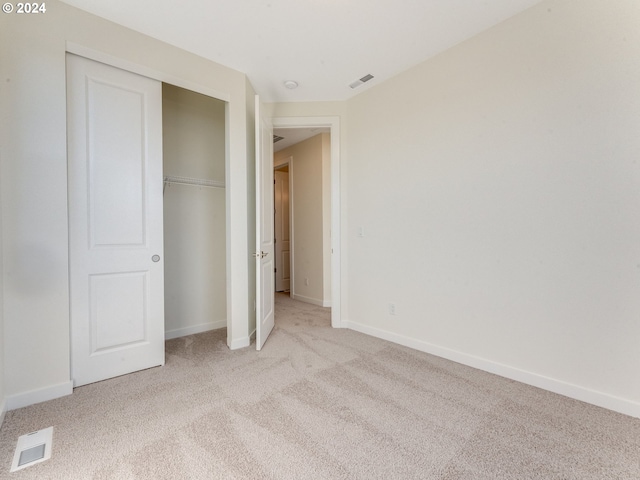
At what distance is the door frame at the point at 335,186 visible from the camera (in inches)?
136

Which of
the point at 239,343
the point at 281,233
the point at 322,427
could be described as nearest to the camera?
the point at 322,427

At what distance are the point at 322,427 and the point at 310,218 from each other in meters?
3.58

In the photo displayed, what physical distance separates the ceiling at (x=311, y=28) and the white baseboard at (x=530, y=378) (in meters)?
2.60

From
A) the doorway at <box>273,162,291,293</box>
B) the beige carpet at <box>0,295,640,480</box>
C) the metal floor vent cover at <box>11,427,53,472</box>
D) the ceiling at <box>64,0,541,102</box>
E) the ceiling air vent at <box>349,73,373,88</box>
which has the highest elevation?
the ceiling air vent at <box>349,73,373,88</box>

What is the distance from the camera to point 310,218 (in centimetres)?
493

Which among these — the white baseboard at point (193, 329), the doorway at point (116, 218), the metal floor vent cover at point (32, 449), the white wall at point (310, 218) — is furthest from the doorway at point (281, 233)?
the metal floor vent cover at point (32, 449)

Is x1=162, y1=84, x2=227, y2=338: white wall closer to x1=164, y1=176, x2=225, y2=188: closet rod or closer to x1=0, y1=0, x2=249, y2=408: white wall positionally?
x1=164, y1=176, x2=225, y2=188: closet rod

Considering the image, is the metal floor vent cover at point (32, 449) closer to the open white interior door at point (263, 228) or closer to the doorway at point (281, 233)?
the open white interior door at point (263, 228)

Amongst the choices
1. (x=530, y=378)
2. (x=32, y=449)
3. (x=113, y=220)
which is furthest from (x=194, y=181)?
(x=530, y=378)

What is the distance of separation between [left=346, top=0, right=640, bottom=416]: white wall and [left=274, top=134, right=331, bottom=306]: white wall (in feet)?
5.41

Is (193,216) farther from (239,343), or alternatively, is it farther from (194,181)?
(239,343)

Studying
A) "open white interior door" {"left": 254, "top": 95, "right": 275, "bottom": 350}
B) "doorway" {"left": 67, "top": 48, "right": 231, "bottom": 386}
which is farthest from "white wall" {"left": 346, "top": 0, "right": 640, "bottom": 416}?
"doorway" {"left": 67, "top": 48, "right": 231, "bottom": 386}

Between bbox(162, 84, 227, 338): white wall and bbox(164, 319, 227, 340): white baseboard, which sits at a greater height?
bbox(162, 84, 227, 338): white wall

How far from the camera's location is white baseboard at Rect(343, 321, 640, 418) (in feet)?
5.84
